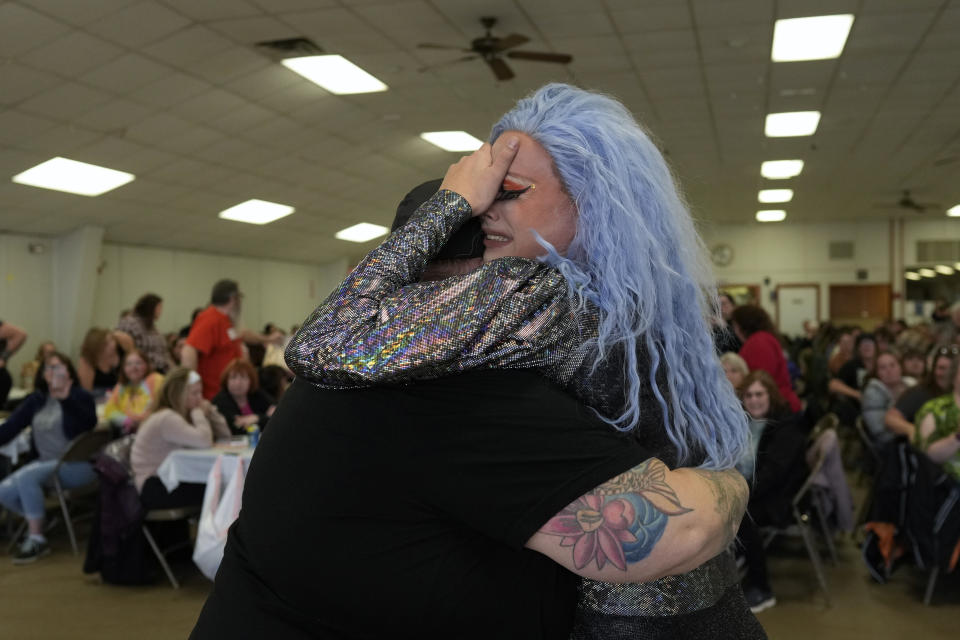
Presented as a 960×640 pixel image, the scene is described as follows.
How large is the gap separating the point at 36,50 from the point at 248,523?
23.3ft

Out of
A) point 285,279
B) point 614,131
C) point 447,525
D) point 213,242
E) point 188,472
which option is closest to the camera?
point 447,525

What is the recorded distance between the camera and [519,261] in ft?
2.94

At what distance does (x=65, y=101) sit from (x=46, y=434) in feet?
11.9

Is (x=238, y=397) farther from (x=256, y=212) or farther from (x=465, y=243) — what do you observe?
(x=256, y=212)

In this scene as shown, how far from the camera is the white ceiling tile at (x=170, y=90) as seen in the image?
8.00m

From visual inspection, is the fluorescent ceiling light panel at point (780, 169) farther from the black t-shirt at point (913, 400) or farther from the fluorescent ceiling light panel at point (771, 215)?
the black t-shirt at point (913, 400)

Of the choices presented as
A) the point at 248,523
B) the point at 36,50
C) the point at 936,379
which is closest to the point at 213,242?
the point at 36,50

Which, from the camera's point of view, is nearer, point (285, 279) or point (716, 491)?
point (716, 491)

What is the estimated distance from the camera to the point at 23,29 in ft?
21.0

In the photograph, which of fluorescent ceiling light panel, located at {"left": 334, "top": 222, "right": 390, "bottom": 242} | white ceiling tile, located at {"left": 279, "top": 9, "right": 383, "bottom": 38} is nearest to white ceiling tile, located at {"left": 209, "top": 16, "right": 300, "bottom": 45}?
white ceiling tile, located at {"left": 279, "top": 9, "right": 383, "bottom": 38}

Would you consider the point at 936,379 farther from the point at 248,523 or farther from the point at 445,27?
the point at 248,523

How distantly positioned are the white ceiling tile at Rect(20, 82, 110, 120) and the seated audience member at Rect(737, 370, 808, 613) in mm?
6319

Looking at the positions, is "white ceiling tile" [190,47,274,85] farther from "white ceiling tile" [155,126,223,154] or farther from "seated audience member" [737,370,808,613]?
"seated audience member" [737,370,808,613]

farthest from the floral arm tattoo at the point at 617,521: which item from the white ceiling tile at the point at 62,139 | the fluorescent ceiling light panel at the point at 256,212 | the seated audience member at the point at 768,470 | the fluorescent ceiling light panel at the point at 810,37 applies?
the fluorescent ceiling light panel at the point at 256,212
